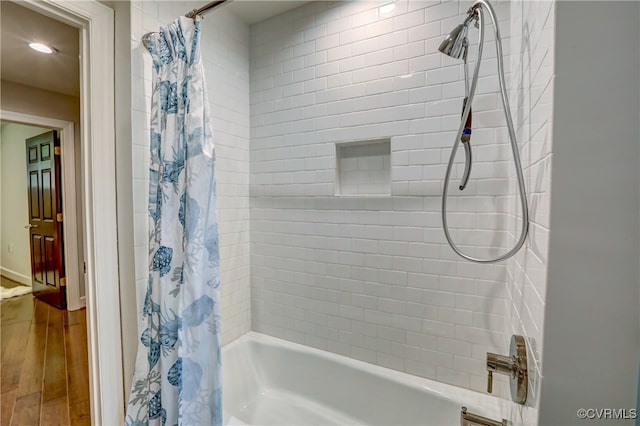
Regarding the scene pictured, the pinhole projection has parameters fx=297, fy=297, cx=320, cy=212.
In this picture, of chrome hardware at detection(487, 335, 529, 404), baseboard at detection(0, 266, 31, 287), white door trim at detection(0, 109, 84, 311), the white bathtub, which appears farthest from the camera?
baseboard at detection(0, 266, 31, 287)

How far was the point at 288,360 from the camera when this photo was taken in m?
1.92

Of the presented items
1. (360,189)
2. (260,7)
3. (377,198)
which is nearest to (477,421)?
(377,198)

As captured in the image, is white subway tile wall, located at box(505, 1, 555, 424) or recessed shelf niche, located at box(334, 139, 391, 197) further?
recessed shelf niche, located at box(334, 139, 391, 197)

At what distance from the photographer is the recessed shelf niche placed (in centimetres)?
170

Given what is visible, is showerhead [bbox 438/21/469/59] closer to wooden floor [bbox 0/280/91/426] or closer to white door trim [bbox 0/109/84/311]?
wooden floor [bbox 0/280/91/426]

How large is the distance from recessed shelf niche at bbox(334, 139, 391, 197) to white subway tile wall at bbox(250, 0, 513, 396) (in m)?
0.06

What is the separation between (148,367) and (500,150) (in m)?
1.89

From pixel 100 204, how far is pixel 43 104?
9.20 ft

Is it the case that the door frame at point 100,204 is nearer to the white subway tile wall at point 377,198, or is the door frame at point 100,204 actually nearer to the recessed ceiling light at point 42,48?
the white subway tile wall at point 377,198

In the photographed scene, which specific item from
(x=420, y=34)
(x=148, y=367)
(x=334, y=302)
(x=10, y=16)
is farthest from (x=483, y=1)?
(x=10, y=16)

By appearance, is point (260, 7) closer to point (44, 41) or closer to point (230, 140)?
point (230, 140)

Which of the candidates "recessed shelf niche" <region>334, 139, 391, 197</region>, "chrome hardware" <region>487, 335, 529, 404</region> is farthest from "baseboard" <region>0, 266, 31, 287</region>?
"chrome hardware" <region>487, 335, 529, 404</region>

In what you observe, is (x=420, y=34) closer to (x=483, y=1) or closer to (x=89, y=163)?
(x=483, y=1)

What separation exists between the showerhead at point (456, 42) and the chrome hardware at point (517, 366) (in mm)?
1066
